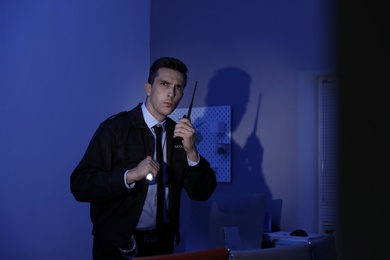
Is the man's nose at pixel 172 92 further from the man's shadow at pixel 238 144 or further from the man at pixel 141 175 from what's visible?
the man's shadow at pixel 238 144

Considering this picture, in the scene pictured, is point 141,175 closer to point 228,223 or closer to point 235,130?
point 228,223

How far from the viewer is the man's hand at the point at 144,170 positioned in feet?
6.10

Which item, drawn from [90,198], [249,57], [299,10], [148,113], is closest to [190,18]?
[249,57]

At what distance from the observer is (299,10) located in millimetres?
3344

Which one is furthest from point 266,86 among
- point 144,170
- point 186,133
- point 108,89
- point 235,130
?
point 144,170

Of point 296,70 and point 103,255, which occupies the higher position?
point 296,70

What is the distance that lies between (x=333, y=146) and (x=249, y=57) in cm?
344

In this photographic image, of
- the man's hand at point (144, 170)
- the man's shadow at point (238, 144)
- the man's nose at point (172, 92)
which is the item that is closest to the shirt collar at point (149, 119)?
the man's nose at point (172, 92)

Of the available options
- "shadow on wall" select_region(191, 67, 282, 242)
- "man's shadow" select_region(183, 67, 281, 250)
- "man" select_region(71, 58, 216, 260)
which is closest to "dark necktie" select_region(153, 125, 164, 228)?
"man" select_region(71, 58, 216, 260)

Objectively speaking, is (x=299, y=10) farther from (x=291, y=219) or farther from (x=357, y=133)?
(x=357, y=133)

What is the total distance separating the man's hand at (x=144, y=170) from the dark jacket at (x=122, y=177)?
0.13 ft

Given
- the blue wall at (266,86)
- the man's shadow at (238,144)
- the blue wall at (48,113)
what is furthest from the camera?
the man's shadow at (238,144)

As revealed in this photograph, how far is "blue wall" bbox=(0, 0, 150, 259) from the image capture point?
294cm

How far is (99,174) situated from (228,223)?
702 mm
